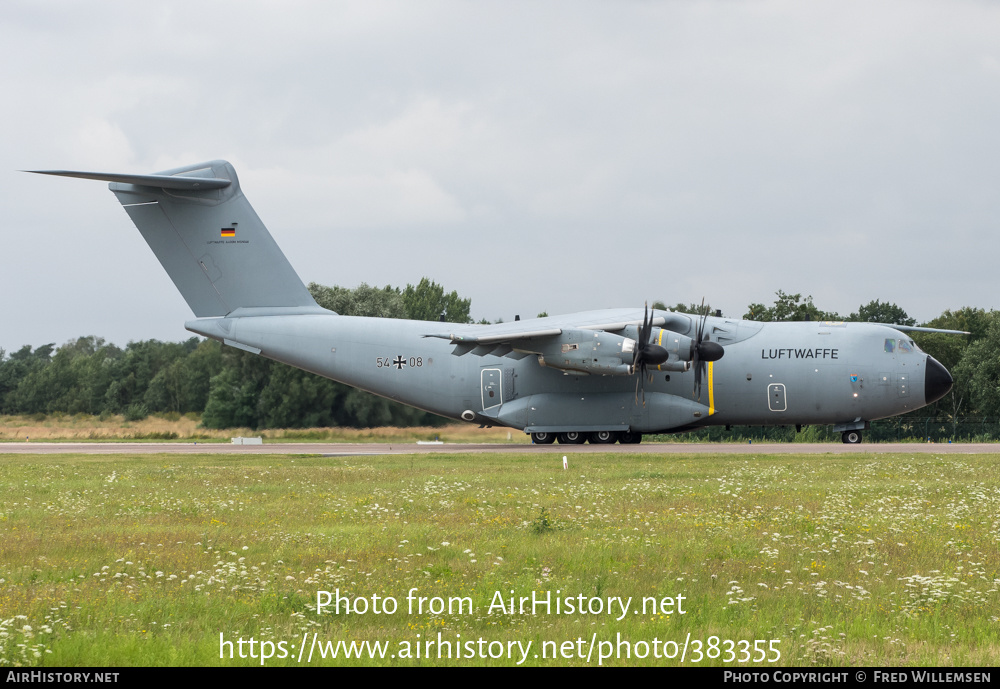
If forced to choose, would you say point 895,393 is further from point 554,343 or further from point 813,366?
point 554,343

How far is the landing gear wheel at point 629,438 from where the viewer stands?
3619cm

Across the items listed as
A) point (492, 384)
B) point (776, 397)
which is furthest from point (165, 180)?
point (776, 397)

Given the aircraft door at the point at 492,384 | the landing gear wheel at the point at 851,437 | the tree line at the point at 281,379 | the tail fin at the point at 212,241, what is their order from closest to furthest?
the landing gear wheel at the point at 851,437, the tail fin at the point at 212,241, the aircraft door at the point at 492,384, the tree line at the point at 281,379

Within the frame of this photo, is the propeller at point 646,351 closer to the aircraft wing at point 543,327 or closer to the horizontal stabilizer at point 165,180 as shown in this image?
the aircraft wing at point 543,327

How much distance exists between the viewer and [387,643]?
7043mm

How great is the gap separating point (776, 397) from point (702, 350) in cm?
344

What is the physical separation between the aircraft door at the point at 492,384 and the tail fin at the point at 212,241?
7770mm

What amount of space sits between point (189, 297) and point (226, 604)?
30.0 metres

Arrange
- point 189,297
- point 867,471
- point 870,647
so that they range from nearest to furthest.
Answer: point 870,647 → point 867,471 → point 189,297

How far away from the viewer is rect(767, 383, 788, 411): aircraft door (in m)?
33.7

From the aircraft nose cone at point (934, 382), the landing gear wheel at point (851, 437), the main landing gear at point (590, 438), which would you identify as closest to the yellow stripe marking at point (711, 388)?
the main landing gear at point (590, 438)

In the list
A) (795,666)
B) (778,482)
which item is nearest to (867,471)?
(778,482)

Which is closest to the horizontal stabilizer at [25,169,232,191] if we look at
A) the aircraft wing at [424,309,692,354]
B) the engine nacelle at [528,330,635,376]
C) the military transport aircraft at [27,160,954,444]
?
the military transport aircraft at [27,160,954,444]
